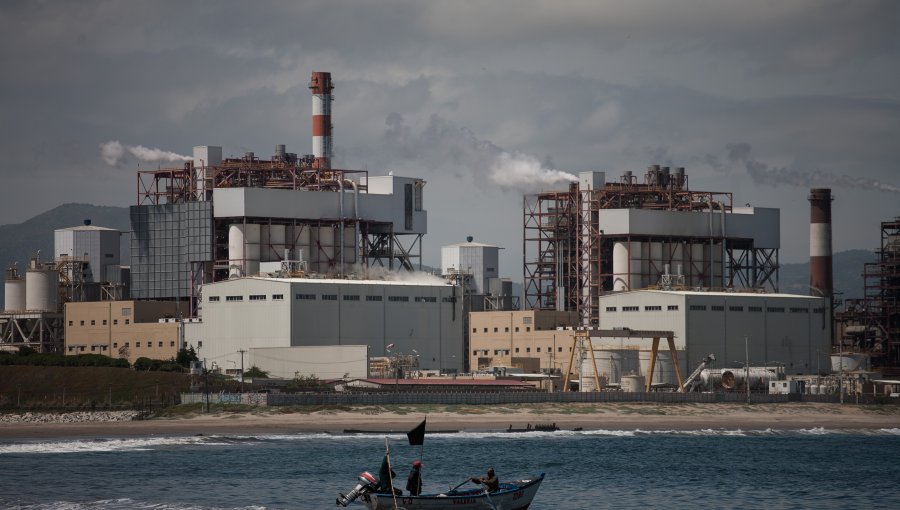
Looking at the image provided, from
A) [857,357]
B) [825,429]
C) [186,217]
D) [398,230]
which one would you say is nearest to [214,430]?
[825,429]

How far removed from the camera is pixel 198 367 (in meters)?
139

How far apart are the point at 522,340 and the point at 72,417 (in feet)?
216

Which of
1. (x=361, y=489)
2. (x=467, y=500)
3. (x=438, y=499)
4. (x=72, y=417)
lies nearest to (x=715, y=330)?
(x=72, y=417)

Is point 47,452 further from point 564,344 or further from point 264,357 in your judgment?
point 564,344

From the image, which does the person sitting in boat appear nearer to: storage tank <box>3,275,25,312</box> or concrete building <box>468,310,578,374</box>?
concrete building <box>468,310,578,374</box>

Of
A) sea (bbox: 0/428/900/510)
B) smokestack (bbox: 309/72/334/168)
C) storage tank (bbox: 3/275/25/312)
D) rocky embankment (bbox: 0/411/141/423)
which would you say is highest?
smokestack (bbox: 309/72/334/168)

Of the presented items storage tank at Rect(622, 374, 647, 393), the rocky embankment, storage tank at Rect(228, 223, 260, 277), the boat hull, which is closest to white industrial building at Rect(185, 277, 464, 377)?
storage tank at Rect(228, 223, 260, 277)

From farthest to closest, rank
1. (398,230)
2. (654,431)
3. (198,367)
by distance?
(398,230) → (198,367) → (654,431)

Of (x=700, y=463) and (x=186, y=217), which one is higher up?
(x=186, y=217)

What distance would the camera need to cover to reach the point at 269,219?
173 metres

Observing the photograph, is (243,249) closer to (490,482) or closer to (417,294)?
(417,294)

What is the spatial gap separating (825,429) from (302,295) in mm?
53164

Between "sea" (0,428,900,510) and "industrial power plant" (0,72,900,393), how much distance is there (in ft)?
104

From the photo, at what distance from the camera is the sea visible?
76.4 meters
